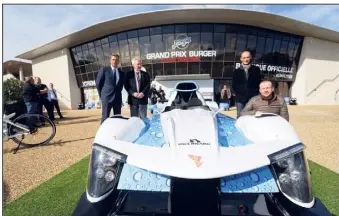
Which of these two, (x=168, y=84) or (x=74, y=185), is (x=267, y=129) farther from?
(x=168, y=84)

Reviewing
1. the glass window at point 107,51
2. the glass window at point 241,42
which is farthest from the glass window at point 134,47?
the glass window at point 241,42

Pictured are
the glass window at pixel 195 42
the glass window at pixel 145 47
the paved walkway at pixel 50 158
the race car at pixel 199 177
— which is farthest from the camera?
the glass window at pixel 145 47

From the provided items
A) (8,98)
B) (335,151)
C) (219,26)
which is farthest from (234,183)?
(219,26)

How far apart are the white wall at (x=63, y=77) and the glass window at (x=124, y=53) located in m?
7.39

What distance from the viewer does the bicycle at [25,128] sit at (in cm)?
515

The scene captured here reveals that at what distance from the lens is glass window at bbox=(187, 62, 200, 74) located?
2366 centimetres

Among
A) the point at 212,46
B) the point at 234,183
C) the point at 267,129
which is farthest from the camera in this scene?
the point at 212,46

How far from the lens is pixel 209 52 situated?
918 inches

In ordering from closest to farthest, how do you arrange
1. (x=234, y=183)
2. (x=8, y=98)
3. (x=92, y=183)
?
1. (x=234, y=183)
2. (x=92, y=183)
3. (x=8, y=98)

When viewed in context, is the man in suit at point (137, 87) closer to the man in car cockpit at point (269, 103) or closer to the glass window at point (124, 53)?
the man in car cockpit at point (269, 103)

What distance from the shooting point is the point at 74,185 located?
3293 mm

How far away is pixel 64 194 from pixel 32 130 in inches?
127

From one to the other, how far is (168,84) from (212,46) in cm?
583

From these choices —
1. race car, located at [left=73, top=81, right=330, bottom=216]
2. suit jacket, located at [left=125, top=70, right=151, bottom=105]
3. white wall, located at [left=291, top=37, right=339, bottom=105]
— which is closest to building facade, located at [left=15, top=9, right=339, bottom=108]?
white wall, located at [left=291, top=37, right=339, bottom=105]
